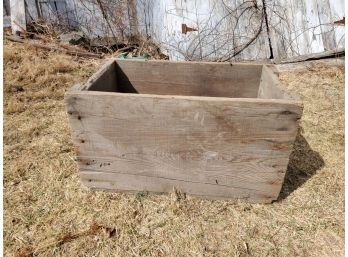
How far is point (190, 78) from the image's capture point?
2.33 metres

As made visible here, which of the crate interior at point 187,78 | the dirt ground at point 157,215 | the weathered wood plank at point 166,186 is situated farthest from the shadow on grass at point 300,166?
the crate interior at point 187,78

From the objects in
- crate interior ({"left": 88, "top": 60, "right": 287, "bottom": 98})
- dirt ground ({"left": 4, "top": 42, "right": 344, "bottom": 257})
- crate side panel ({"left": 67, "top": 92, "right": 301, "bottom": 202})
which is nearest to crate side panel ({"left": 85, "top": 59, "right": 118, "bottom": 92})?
crate interior ({"left": 88, "top": 60, "right": 287, "bottom": 98})

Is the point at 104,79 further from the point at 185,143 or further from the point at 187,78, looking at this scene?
the point at 185,143

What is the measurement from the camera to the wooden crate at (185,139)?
5.55 ft

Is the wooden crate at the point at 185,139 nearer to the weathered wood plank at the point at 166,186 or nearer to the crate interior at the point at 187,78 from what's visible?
the weathered wood plank at the point at 166,186

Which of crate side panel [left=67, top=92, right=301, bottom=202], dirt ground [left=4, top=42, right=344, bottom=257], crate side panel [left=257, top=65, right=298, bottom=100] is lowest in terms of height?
dirt ground [left=4, top=42, right=344, bottom=257]

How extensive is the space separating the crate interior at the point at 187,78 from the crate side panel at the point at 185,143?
0.50 metres

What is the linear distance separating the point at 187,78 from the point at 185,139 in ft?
2.21

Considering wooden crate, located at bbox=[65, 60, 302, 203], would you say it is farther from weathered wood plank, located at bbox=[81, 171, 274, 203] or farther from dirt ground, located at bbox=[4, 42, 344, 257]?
dirt ground, located at bbox=[4, 42, 344, 257]

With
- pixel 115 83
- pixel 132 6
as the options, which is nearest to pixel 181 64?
pixel 115 83

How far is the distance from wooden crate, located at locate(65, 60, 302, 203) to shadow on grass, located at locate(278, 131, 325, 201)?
0.27 metres

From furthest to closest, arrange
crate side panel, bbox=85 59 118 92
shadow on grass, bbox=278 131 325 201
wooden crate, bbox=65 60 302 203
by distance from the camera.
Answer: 1. shadow on grass, bbox=278 131 325 201
2. crate side panel, bbox=85 59 118 92
3. wooden crate, bbox=65 60 302 203

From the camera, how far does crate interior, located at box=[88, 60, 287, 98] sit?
7.48 feet

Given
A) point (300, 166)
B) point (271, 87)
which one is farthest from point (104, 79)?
point (300, 166)
